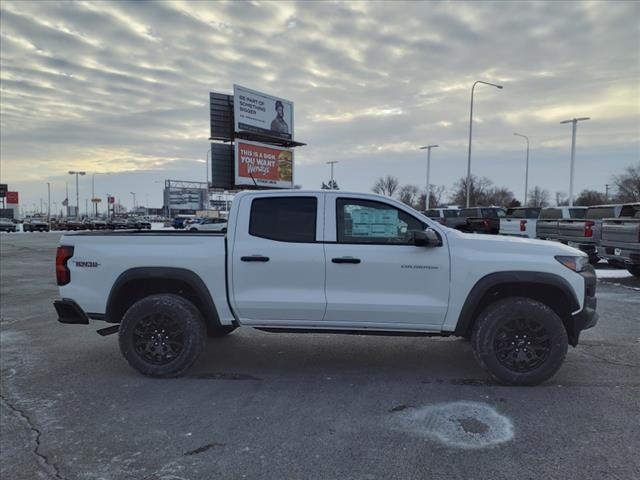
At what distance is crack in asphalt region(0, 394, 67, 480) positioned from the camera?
3092 mm

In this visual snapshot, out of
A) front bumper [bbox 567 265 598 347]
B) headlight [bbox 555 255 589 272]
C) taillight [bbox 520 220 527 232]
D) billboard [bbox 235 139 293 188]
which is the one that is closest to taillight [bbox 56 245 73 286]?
headlight [bbox 555 255 589 272]

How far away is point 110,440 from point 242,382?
1419 mm

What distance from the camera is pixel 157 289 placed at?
4.99 meters

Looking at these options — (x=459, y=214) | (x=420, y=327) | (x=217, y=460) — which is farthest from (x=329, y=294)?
(x=459, y=214)

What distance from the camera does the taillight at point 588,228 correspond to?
12.7m

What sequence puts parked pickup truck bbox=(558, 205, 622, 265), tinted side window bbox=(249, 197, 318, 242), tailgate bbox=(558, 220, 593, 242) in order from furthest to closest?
tailgate bbox=(558, 220, 593, 242) < parked pickup truck bbox=(558, 205, 622, 265) < tinted side window bbox=(249, 197, 318, 242)

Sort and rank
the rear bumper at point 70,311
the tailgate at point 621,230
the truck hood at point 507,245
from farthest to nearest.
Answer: the tailgate at point 621,230, the rear bumper at point 70,311, the truck hood at point 507,245

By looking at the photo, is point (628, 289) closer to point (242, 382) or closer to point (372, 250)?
point (372, 250)

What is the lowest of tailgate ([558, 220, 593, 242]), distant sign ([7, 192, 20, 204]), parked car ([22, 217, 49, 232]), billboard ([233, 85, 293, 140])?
parked car ([22, 217, 49, 232])

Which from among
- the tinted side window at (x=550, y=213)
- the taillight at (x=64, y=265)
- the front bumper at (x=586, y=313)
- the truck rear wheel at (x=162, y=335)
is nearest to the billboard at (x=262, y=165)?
the tinted side window at (x=550, y=213)

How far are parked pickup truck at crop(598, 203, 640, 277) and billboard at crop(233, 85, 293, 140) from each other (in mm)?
19105

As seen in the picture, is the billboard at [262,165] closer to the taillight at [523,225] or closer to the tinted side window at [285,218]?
the taillight at [523,225]

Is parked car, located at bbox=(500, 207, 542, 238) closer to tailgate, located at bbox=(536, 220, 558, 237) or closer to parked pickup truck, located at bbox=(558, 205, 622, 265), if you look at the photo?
tailgate, located at bbox=(536, 220, 558, 237)

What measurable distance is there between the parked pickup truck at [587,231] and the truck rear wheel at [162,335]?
11523 mm
